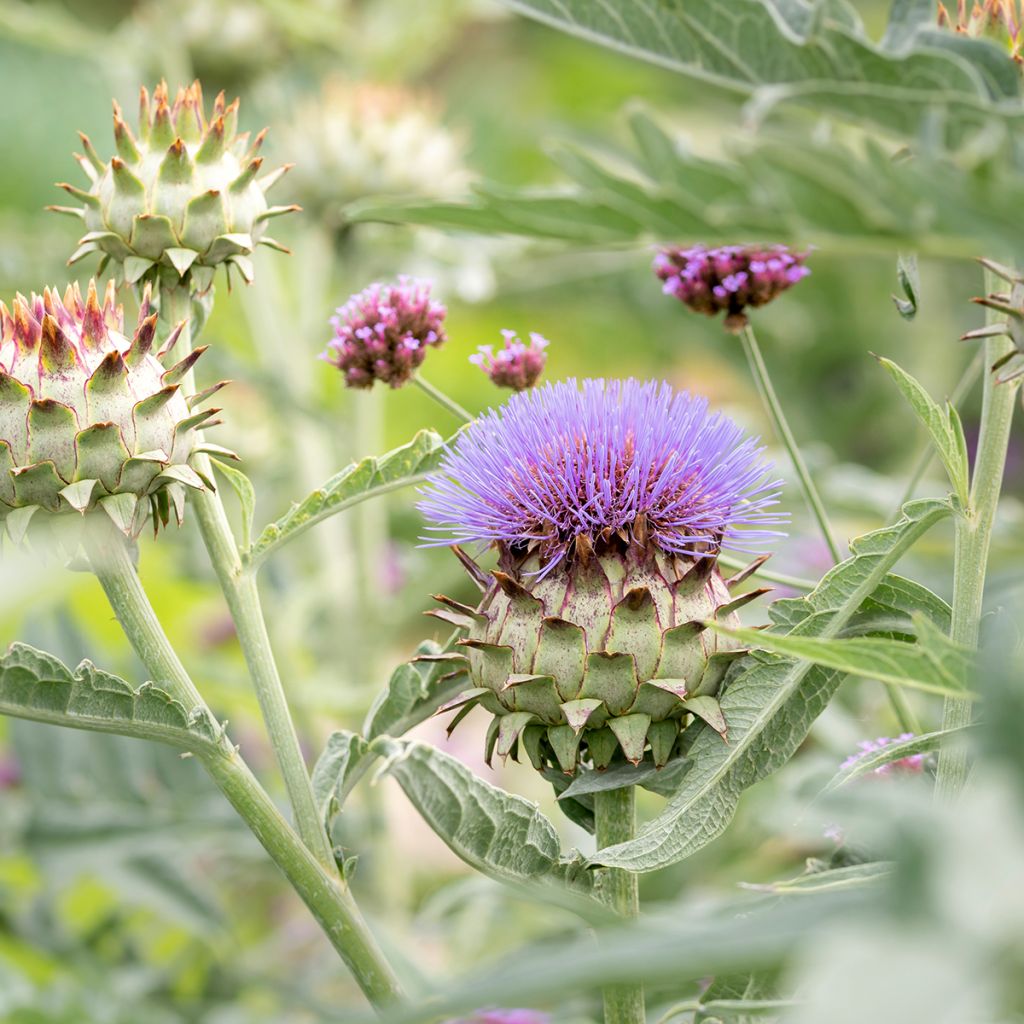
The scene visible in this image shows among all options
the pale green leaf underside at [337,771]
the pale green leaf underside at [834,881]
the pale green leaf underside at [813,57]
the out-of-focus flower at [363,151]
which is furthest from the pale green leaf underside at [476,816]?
the out-of-focus flower at [363,151]

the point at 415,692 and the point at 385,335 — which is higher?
the point at 385,335

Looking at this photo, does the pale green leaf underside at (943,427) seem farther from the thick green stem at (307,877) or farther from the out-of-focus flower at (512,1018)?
the out-of-focus flower at (512,1018)

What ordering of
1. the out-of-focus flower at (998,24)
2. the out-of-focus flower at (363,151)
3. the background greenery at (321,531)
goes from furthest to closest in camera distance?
the out-of-focus flower at (363,151) → the background greenery at (321,531) → the out-of-focus flower at (998,24)

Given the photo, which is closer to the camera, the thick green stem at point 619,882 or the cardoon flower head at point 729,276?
the thick green stem at point 619,882

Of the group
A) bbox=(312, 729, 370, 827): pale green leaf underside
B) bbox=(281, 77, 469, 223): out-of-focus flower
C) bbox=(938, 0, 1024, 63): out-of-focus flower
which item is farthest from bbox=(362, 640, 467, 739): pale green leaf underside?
bbox=(281, 77, 469, 223): out-of-focus flower

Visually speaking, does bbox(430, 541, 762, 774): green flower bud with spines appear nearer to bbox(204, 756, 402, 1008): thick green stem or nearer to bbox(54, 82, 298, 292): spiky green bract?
bbox(204, 756, 402, 1008): thick green stem

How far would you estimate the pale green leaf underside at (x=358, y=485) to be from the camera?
666 mm

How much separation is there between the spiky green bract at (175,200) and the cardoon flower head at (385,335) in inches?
2.6

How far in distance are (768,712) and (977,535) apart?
12cm

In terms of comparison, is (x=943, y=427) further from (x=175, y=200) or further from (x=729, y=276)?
(x=175, y=200)

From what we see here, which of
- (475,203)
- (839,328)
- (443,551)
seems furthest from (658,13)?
(839,328)

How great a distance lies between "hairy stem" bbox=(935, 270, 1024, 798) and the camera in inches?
22.1

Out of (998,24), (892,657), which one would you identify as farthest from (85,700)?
(998,24)

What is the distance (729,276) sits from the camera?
0.74 meters
